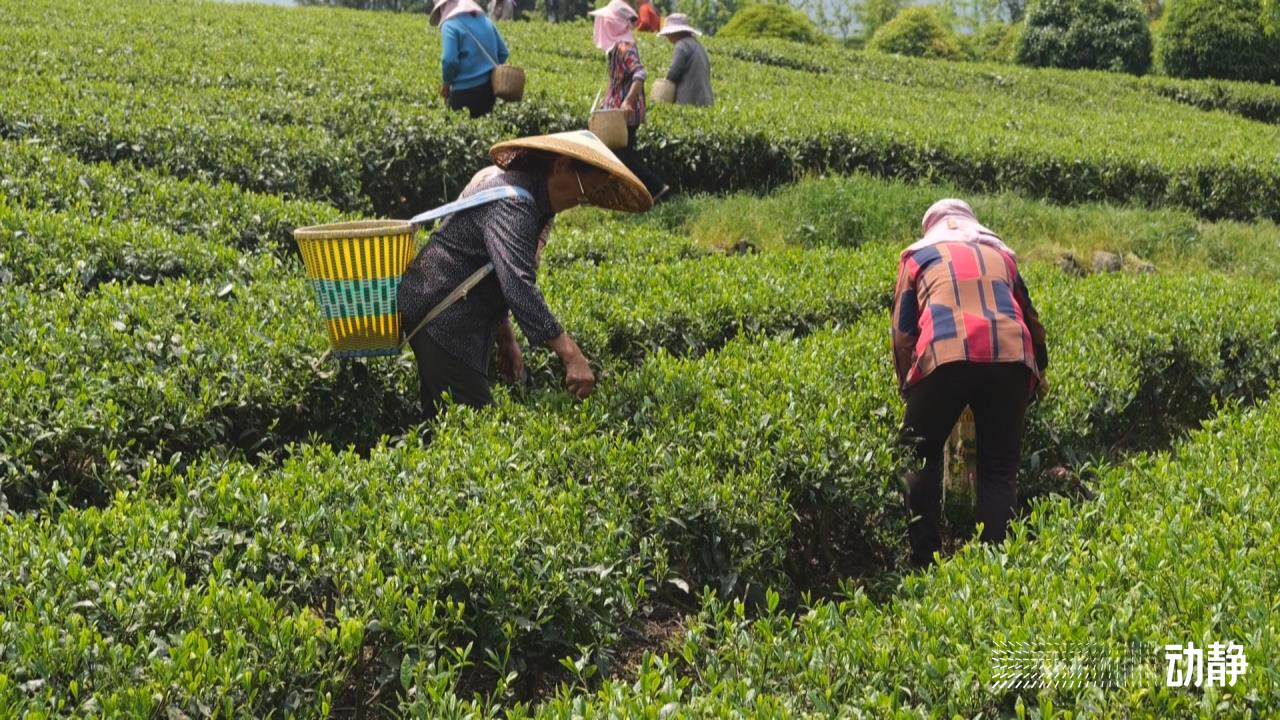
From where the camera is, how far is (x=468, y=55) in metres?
10.1

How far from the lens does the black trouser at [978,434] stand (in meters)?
4.32

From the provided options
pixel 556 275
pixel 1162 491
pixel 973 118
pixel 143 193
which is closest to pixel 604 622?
pixel 1162 491

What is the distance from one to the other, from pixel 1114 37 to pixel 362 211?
23.1 m

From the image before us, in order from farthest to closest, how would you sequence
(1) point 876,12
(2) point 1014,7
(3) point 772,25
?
(2) point 1014,7 → (1) point 876,12 → (3) point 772,25

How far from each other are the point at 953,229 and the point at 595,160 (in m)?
1.61

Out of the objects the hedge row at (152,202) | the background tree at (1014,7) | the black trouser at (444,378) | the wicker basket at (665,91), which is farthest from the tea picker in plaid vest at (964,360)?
the background tree at (1014,7)

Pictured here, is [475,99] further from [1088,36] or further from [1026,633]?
[1088,36]

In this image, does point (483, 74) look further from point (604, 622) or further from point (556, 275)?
point (604, 622)

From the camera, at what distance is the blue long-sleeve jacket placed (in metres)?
9.75

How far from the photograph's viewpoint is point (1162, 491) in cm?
416

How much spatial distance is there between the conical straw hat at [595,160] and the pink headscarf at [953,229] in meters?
1.15

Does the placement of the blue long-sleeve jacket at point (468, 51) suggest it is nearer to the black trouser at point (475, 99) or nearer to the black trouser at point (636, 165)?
the black trouser at point (475, 99)

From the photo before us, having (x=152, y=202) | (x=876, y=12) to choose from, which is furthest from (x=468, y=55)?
(x=876, y=12)

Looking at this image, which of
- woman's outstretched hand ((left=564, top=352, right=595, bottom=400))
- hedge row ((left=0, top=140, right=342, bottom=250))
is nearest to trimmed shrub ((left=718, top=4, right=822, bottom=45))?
hedge row ((left=0, top=140, right=342, bottom=250))
